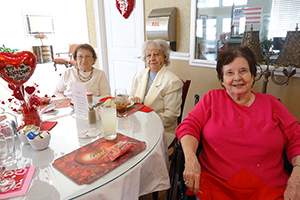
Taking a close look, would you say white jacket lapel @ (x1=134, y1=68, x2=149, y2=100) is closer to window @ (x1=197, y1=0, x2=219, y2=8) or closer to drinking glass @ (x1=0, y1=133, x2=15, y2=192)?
window @ (x1=197, y1=0, x2=219, y2=8)

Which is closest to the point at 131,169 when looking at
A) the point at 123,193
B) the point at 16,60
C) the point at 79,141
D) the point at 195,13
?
the point at 123,193

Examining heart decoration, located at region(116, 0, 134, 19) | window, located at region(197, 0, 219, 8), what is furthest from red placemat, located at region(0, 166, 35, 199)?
heart decoration, located at region(116, 0, 134, 19)

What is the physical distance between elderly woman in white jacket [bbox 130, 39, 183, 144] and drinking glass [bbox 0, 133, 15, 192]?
3.36ft

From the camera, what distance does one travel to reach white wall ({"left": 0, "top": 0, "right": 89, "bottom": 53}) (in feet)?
27.1

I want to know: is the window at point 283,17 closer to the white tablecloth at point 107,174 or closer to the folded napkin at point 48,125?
the white tablecloth at point 107,174

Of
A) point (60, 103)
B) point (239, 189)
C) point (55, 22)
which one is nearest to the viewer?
point (239, 189)

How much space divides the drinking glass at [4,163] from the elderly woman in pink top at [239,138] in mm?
752

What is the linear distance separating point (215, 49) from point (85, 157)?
6.64 feet

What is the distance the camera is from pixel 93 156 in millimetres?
985

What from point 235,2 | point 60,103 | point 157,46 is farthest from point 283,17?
point 60,103

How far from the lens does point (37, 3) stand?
350 inches

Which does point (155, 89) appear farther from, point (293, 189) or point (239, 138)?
point (293, 189)

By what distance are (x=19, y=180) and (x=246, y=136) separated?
1.13 m

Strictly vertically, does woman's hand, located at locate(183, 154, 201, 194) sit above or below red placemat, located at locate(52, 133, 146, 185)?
below
